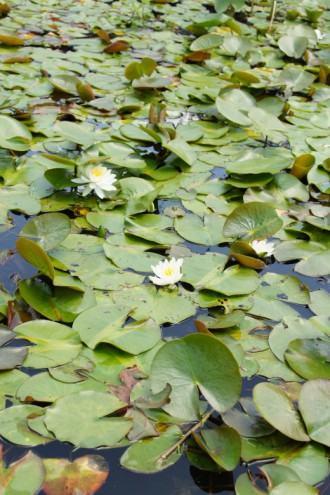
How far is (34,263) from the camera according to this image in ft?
6.15

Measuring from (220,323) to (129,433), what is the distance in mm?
499

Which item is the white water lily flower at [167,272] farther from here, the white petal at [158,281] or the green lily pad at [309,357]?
the green lily pad at [309,357]

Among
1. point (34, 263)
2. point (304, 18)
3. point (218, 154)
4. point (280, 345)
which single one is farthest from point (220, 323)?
point (304, 18)

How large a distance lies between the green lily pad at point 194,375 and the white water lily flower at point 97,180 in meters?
1.07

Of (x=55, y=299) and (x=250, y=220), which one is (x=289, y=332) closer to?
(x=250, y=220)

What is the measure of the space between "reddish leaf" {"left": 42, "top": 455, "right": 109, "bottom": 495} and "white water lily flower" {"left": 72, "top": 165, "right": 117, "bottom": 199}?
4.21 feet

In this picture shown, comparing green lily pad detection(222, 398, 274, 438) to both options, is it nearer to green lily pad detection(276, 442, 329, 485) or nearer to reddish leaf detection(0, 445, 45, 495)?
green lily pad detection(276, 442, 329, 485)

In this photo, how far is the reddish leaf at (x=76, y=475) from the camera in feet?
4.21

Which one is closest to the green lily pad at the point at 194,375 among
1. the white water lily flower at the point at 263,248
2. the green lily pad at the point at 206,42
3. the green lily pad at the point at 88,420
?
the green lily pad at the point at 88,420

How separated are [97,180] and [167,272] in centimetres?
68

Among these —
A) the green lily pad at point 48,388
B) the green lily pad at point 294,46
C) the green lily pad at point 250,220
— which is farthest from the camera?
the green lily pad at point 294,46

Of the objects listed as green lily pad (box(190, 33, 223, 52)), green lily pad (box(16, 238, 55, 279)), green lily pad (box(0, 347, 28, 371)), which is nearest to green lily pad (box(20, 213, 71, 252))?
green lily pad (box(16, 238, 55, 279))

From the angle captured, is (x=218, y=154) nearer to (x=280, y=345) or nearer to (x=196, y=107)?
(x=196, y=107)

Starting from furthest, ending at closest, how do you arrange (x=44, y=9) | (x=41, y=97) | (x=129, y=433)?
(x=44, y=9) → (x=41, y=97) → (x=129, y=433)
